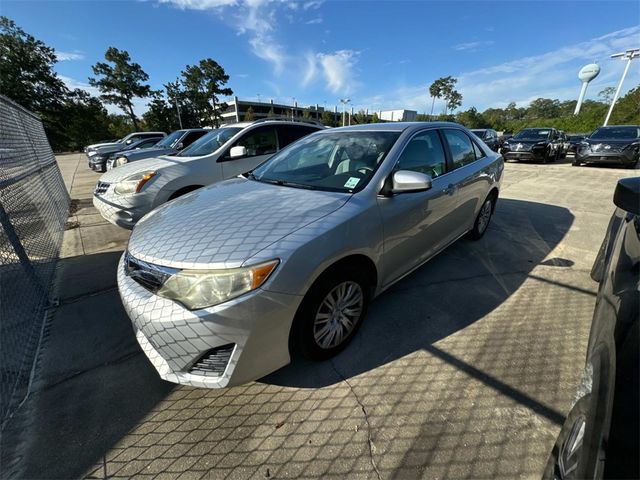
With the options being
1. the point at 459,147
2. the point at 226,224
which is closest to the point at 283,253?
the point at 226,224

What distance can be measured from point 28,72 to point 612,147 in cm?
6176

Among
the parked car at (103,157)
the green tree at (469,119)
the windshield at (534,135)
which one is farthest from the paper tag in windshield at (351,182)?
the green tree at (469,119)

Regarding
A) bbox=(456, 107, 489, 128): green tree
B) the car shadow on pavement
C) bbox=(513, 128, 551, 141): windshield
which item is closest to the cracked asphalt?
the car shadow on pavement

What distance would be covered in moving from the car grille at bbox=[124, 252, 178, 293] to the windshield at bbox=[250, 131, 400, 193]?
1.20 m

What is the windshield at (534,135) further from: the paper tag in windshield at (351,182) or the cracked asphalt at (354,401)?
the paper tag in windshield at (351,182)

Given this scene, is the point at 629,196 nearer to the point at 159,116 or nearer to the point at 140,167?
the point at 140,167

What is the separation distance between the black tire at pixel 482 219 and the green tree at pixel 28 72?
54.2 metres

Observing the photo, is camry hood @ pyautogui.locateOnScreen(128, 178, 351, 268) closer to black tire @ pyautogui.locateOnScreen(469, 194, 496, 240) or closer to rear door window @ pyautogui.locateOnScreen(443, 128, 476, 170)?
rear door window @ pyautogui.locateOnScreen(443, 128, 476, 170)

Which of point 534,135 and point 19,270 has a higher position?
point 534,135

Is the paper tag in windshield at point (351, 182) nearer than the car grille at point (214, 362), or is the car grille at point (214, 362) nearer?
the car grille at point (214, 362)

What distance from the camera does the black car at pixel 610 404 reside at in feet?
2.39

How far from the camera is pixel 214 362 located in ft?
5.05

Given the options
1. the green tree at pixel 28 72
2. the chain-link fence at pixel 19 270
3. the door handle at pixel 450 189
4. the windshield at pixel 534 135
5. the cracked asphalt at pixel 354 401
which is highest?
the green tree at pixel 28 72

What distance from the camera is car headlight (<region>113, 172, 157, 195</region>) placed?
152 inches
